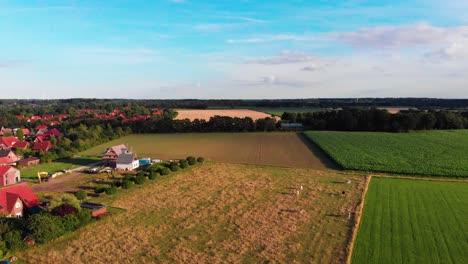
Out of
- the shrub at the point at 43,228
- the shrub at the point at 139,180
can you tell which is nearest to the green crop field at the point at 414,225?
the shrub at the point at 43,228

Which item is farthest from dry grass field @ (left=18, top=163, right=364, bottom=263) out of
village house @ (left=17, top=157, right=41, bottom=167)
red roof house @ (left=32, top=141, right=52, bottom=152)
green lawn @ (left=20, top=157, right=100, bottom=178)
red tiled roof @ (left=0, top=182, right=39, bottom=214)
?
red roof house @ (left=32, top=141, right=52, bottom=152)

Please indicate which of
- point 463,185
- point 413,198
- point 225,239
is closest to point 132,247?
point 225,239

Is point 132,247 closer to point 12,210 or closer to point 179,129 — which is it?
point 12,210

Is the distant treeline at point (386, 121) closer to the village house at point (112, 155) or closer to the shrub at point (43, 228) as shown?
the village house at point (112, 155)

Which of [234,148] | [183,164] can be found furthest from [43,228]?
[234,148]

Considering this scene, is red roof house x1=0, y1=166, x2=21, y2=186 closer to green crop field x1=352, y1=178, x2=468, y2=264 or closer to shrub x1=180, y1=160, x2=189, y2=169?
shrub x1=180, y1=160, x2=189, y2=169
